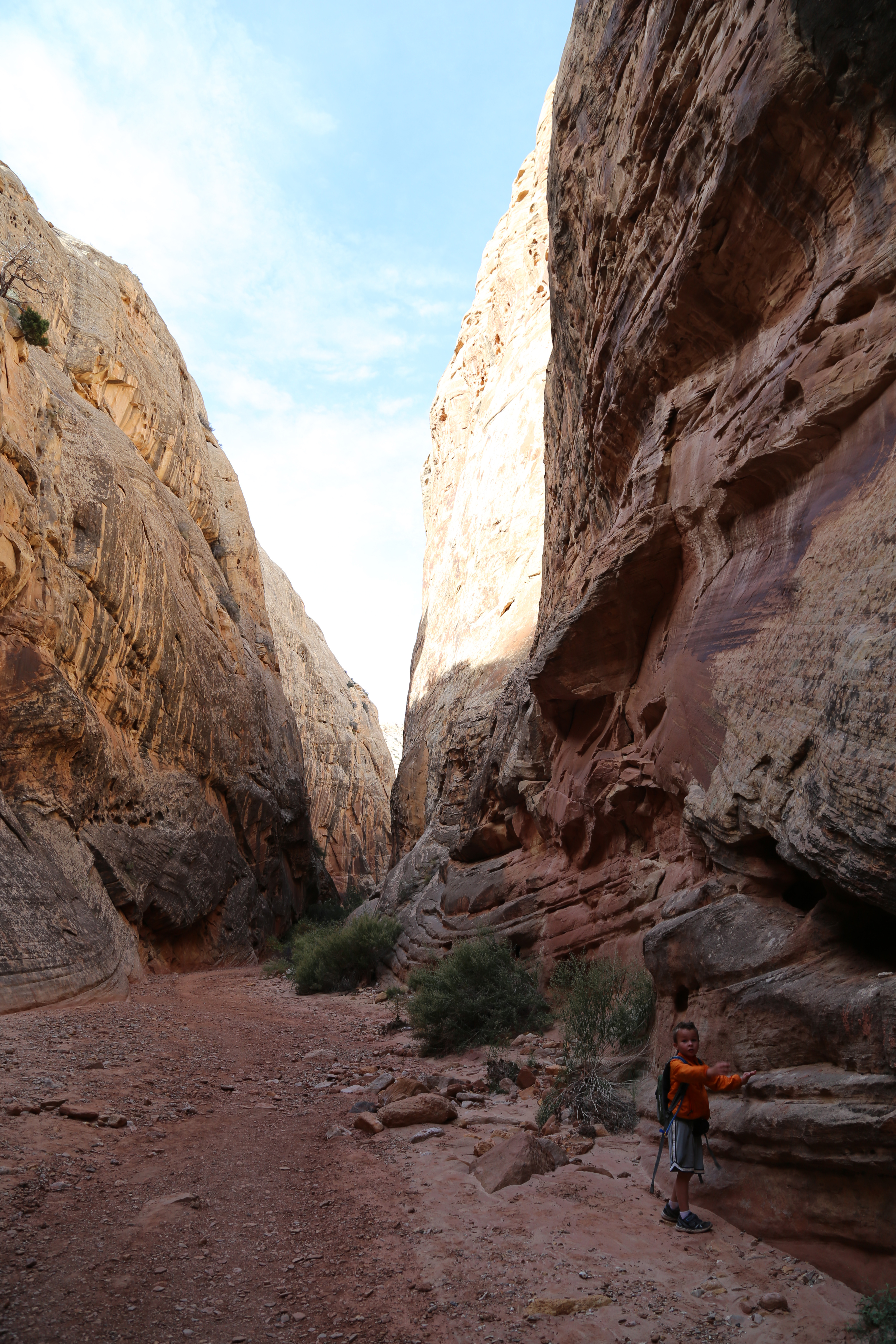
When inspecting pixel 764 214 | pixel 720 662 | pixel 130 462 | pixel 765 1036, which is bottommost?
pixel 765 1036

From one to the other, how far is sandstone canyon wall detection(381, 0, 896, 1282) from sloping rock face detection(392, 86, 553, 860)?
9096mm

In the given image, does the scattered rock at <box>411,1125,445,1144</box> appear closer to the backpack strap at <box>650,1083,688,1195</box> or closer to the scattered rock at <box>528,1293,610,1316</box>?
the backpack strap at <box>650,1083,688,1195</box>

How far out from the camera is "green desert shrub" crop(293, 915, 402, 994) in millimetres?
15188

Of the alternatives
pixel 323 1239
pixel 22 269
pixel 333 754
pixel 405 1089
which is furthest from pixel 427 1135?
pixel 333 754

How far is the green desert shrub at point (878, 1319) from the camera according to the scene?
108 inches

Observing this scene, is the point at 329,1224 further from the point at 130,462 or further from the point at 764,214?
the point at 130,462

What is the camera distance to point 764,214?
657cm

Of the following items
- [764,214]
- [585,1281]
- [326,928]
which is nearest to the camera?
[585,1281]

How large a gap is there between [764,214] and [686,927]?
627cm

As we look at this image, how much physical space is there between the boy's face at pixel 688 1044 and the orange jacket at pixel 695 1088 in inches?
3.9

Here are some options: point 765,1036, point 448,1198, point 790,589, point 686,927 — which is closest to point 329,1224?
point 448,1198

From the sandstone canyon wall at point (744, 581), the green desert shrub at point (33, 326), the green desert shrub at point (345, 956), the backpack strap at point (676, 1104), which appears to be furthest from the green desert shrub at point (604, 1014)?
the green desert shrub at point (33, 326)

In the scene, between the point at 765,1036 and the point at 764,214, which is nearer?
the point at 765,1036

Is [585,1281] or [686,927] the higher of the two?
[686,927]
